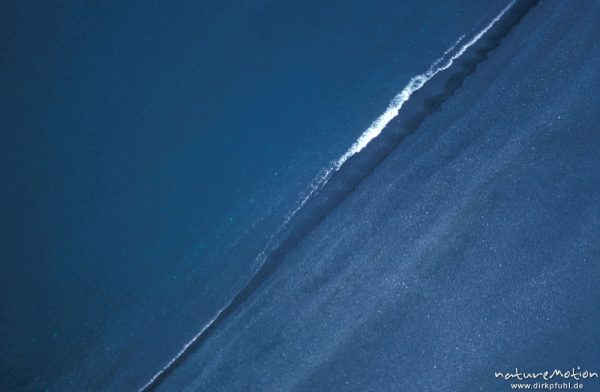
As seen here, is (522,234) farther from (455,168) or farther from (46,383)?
(46,383)

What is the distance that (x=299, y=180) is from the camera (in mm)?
2715

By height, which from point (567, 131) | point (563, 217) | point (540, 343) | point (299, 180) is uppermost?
point (299, 180)

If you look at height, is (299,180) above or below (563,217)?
above

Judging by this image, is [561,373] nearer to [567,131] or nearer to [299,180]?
[567,131]

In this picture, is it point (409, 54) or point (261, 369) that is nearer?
point (261, 369)

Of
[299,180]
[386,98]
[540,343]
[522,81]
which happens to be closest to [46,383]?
[299,180]

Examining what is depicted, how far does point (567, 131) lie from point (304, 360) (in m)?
1.88

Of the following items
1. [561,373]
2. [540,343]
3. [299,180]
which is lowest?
[561,373]

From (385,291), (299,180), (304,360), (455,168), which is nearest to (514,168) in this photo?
(455,168)

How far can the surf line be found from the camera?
2568 millimetres

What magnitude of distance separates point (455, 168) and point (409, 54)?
0.72 m

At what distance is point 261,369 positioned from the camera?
98.4 inches

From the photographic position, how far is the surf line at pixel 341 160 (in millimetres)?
2568

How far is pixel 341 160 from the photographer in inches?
108
